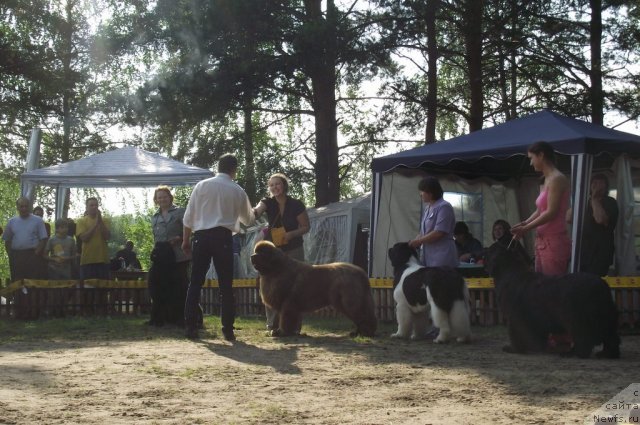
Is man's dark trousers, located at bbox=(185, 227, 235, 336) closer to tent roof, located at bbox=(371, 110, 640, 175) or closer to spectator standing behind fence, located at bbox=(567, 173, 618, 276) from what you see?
spectator standing behind fence, located at bbox=(567, 173, 618, 276)

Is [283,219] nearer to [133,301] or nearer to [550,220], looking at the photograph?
[550,220]

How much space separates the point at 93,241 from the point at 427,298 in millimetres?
6453

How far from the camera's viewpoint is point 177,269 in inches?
386

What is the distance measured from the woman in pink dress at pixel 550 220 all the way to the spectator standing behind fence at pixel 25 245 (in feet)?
25.5

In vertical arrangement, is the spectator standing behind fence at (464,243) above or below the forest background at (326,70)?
below

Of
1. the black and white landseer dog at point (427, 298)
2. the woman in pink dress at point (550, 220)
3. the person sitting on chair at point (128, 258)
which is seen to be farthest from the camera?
the person sitting on chair at point (128, 258)

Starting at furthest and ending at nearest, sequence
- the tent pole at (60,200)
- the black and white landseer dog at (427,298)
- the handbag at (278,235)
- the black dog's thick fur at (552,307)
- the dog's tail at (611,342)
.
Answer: the tent pole at (60,200) < the handbag at (278,235) < the black and white landseer dog at (427,298) < the dog's tail at (611,342) < the black dog's thick fur at (552,307)

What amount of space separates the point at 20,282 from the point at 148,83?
279 inches

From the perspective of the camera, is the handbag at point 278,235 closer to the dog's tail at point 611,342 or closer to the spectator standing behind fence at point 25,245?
the dog's tail at point 611,342

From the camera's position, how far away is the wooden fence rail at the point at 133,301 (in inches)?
399

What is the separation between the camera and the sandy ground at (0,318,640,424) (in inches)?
162

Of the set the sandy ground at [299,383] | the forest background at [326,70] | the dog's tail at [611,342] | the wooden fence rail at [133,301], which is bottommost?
the sandy ground at [299,383]

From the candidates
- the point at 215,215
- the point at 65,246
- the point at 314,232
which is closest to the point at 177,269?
the point at 215,215

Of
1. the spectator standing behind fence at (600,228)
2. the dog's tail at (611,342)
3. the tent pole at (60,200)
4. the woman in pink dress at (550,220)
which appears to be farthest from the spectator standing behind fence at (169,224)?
the tent pole at (60,200)
